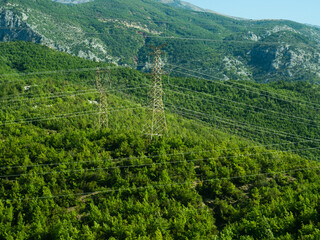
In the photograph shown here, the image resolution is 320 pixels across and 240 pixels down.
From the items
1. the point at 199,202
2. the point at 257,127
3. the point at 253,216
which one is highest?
the point at 253,216

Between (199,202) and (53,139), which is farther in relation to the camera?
(53,139)

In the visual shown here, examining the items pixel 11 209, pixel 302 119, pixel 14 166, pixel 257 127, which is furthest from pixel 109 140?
pixel 302 119

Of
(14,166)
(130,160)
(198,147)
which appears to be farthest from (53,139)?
(198,147)

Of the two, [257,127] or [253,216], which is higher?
[253,216]

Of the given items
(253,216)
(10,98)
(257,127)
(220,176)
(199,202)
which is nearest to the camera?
(253,216)

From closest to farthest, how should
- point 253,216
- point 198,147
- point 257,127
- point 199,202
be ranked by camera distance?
point 253,216
point 199,202
point 198,147
point 257,127

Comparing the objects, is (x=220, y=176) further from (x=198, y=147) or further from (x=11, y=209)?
(x=11, y=209)

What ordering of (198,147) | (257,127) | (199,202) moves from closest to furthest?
(199,202) < (198,147) < (257,127)

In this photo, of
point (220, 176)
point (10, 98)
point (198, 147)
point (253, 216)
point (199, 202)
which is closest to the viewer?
point (253, 216)

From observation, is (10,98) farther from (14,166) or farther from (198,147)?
(198,147)

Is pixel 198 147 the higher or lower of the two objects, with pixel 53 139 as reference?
higher
